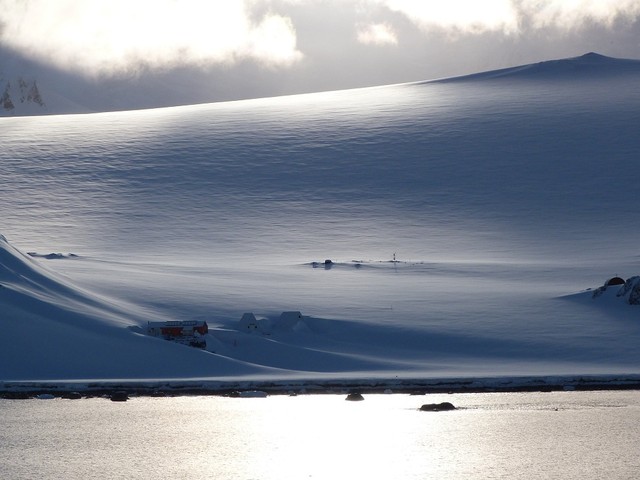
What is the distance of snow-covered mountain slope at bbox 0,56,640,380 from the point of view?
133 feet

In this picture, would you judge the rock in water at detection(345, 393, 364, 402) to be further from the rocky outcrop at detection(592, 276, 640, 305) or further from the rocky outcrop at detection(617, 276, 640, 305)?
the rocky outcrop at detection(617, 276, 640, 305)

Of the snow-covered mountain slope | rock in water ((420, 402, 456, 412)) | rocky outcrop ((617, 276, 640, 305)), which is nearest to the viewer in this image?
rock in water ((420, 402, 456, 412))

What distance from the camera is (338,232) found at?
2628 inches

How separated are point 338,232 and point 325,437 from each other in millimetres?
36155

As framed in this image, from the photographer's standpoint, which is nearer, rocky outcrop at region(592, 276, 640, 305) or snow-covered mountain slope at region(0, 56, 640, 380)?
snow-covered mountain slope at region(0, 56, 640, 380)

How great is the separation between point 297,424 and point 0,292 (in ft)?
43.3

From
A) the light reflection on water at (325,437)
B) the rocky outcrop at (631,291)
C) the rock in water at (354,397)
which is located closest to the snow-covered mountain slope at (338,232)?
the rocky outcrop at (631,291)

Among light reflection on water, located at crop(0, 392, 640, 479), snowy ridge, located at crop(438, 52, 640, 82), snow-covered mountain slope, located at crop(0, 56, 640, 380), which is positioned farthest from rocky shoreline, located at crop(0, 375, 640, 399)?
snowy ridge, located at crop(438, 52, 640, 82)

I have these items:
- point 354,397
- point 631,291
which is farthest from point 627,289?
point 354,397

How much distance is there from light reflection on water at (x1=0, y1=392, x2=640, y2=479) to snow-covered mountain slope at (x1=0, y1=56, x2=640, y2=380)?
11.9 ft

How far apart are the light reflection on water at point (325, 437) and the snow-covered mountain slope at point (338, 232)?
3.64 m

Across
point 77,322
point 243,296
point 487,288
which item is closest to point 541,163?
point 487,288

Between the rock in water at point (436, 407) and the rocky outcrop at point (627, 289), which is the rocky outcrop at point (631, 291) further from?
the rock in water at point (436, 407)

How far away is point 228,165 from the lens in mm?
80188
